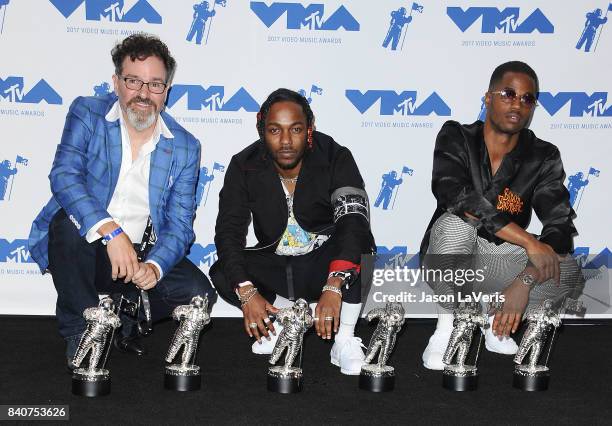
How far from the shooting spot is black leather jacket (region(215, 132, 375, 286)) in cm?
323

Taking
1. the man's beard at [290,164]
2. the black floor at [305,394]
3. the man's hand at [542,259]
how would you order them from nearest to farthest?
the black floor at [305,394] < the man's hand at [542,259] < the man's beard at [290,164]

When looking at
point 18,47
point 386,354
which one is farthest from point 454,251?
point 18,47

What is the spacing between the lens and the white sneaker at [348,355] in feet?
Result: 9.74

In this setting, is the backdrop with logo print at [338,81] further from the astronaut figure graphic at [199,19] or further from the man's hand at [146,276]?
the man's hand at [146,276]

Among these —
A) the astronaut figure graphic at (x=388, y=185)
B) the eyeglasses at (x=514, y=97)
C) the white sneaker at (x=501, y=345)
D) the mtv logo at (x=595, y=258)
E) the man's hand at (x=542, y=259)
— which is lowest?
the white sneaker at (x=501, y=345)

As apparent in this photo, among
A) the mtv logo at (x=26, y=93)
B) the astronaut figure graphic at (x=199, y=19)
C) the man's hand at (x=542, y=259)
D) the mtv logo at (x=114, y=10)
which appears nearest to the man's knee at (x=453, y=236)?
the man's hand at (x=542, y=259)

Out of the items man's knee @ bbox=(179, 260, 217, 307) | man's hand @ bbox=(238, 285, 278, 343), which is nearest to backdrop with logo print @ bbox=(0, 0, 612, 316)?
man's knee @ bbox=(179, 260, 217, 307)

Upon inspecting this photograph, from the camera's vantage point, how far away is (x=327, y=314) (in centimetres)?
279

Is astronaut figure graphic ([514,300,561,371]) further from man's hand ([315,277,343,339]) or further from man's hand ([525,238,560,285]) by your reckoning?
man's hand ([315,277,343,339])

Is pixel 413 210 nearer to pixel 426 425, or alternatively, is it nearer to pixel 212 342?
pixel 212 342

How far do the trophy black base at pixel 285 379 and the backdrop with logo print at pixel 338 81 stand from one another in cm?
158

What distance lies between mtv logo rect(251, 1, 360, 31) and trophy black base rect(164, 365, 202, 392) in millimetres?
2053

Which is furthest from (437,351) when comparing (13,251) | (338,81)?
(13,251)

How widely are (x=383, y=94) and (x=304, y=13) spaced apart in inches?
22.6
